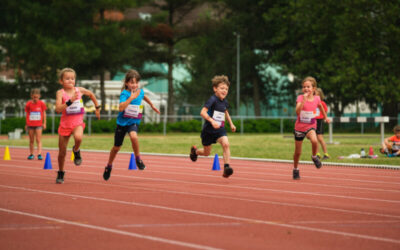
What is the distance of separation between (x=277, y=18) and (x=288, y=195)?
4739 centimetres

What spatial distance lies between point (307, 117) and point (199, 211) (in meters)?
5.23

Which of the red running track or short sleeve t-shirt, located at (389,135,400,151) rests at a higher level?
short sleeve t-shirt, located at (389,135,400,151)

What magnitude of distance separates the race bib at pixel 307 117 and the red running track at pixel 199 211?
3.46ft

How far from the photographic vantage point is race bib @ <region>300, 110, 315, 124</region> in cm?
1256

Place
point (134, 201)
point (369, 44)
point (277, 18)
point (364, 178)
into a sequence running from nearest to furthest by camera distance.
→ point (134, 201)
point (364, 178)
point (369, 44)
point (277, 18)

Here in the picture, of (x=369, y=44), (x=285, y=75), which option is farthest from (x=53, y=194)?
(x=285, y=75)

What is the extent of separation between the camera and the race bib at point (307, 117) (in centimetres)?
1256

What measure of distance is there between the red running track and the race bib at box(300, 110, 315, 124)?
41.6 inches

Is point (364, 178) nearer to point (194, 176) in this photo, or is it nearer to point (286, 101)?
point (194, 176)

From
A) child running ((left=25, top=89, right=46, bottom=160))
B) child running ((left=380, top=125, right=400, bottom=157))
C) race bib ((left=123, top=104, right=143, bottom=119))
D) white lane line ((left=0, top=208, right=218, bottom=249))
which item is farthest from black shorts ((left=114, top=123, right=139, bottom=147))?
child running ((left=380, top=125, right=400, bottom=157))

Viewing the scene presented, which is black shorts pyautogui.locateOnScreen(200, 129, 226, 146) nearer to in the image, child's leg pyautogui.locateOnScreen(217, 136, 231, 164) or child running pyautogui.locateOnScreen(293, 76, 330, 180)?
child's leg pyautogui.locateOnScreen(217, 136, 231, 164)

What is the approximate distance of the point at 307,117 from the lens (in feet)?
41.3

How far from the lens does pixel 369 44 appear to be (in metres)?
46.1

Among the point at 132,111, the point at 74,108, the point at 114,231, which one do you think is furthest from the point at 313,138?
the point at 114,231
